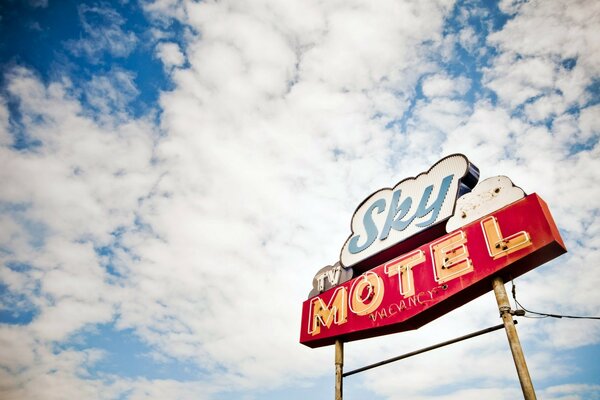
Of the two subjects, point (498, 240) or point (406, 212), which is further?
point (406, 212)

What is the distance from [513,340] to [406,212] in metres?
3.51

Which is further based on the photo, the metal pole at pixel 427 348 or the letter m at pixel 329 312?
the letter m at pixel 329 312

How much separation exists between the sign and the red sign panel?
0.51 m

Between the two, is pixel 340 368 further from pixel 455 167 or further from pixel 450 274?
pixel 455 167

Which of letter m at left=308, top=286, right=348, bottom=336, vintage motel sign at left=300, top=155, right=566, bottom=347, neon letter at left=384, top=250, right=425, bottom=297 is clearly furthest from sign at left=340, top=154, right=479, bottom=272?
letter m at left=308, top=286, right=348, bottom=336

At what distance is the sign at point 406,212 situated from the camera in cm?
680

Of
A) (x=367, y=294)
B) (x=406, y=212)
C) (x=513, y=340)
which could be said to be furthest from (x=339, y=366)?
(x=513, y=340)

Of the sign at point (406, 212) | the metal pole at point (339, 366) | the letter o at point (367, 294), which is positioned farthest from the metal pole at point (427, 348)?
the sign at point (406, 212)

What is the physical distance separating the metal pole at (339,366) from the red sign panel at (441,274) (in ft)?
0.56

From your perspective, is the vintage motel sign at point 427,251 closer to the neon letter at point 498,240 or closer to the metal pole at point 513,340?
the neon letter at point 498,240

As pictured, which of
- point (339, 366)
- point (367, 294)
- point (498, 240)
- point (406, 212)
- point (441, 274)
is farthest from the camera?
point (406, 212)

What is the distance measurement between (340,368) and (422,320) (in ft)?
6.90

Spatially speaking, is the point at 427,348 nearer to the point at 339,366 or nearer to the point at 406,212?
the point at 339,366

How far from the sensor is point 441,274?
19.7 ft
